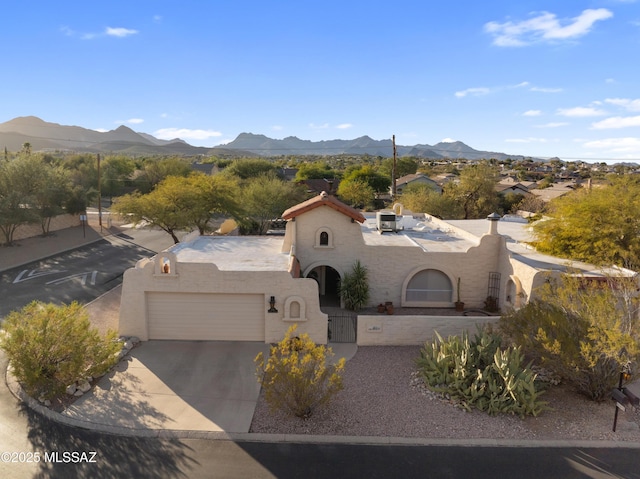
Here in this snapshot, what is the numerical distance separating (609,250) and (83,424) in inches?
837

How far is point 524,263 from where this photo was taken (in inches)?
766

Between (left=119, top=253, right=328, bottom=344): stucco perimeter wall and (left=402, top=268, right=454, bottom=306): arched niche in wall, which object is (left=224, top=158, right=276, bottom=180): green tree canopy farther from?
(left=119, top=253, right=328, bottom=344): stucco perimeter wall

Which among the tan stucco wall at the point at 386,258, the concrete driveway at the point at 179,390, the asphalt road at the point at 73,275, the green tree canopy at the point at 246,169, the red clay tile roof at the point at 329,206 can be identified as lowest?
the concrete driveway at the point at 179,390

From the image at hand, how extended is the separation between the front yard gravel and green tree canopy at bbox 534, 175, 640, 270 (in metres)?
8.11

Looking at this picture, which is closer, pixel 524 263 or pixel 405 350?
pixel 405 350

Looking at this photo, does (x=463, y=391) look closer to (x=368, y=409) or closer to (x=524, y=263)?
(x=368, y=409)

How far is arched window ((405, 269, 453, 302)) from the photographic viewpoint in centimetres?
2236

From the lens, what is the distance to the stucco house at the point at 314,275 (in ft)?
57.5

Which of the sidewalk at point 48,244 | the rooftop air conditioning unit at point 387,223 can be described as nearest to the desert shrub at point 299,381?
the rooftop air conditioning unit at point 387,223

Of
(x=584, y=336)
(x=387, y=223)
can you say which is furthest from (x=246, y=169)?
(x=584, y=336)

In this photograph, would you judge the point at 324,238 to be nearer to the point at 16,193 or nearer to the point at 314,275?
the point at 314,275

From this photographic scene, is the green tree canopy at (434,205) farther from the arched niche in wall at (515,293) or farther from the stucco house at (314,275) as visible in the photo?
the arched niche in wall at (515,293)

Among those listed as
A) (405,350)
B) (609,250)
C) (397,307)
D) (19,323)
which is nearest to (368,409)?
(405,350)

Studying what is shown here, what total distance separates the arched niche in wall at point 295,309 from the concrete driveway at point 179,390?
160cm
